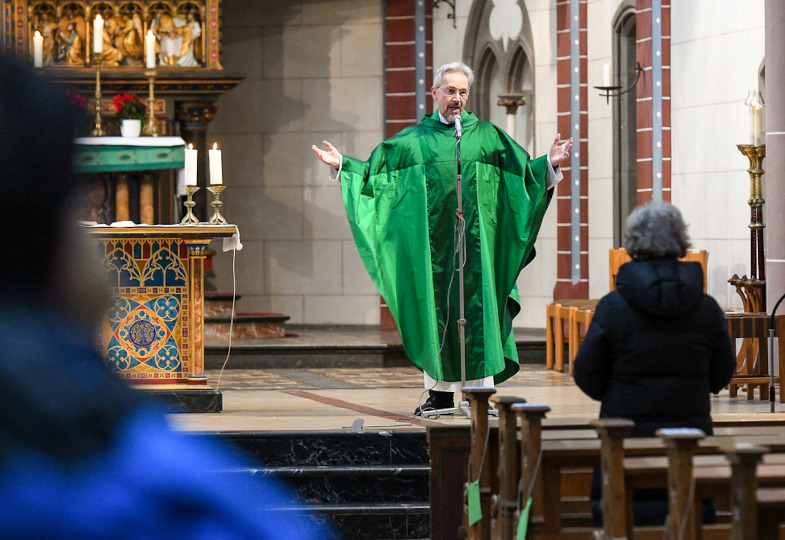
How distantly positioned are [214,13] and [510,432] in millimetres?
7863

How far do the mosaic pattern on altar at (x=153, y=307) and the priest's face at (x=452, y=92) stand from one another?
159 centimetres

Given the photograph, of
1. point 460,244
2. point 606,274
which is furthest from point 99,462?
point 606,274

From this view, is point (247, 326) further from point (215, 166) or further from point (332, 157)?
point (332, 157)

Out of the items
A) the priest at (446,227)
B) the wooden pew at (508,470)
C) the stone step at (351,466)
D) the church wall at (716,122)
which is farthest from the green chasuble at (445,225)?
the church wall at (716,122)

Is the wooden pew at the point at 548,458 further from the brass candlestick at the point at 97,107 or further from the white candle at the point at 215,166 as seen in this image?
the white candle at the point at 215,166

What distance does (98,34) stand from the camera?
10.2m

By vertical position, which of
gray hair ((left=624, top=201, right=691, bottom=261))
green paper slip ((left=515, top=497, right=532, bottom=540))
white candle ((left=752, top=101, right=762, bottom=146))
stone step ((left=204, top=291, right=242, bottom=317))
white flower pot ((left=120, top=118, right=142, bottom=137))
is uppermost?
white flower pot ((left=120, top=118, right=142, bottom=137))

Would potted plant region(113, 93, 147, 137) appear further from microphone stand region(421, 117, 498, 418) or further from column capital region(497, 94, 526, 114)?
Result: microphone stand region(421, 117, 498, 418)

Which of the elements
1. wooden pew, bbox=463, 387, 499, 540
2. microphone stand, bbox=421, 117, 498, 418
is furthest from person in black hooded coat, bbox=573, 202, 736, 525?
microphone stand, bbox=421, 117, 498, 418

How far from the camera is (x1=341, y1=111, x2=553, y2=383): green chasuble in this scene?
633 centimetres

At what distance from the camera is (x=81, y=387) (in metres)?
0.61

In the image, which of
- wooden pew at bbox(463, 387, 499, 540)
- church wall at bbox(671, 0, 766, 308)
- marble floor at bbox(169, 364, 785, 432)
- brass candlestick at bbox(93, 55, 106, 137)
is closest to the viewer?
brass candlestick at bbox(93, 55, 106, 137)

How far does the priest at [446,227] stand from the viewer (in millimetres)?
6324

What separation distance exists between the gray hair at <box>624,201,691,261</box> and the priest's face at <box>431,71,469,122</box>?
2.50 meters
